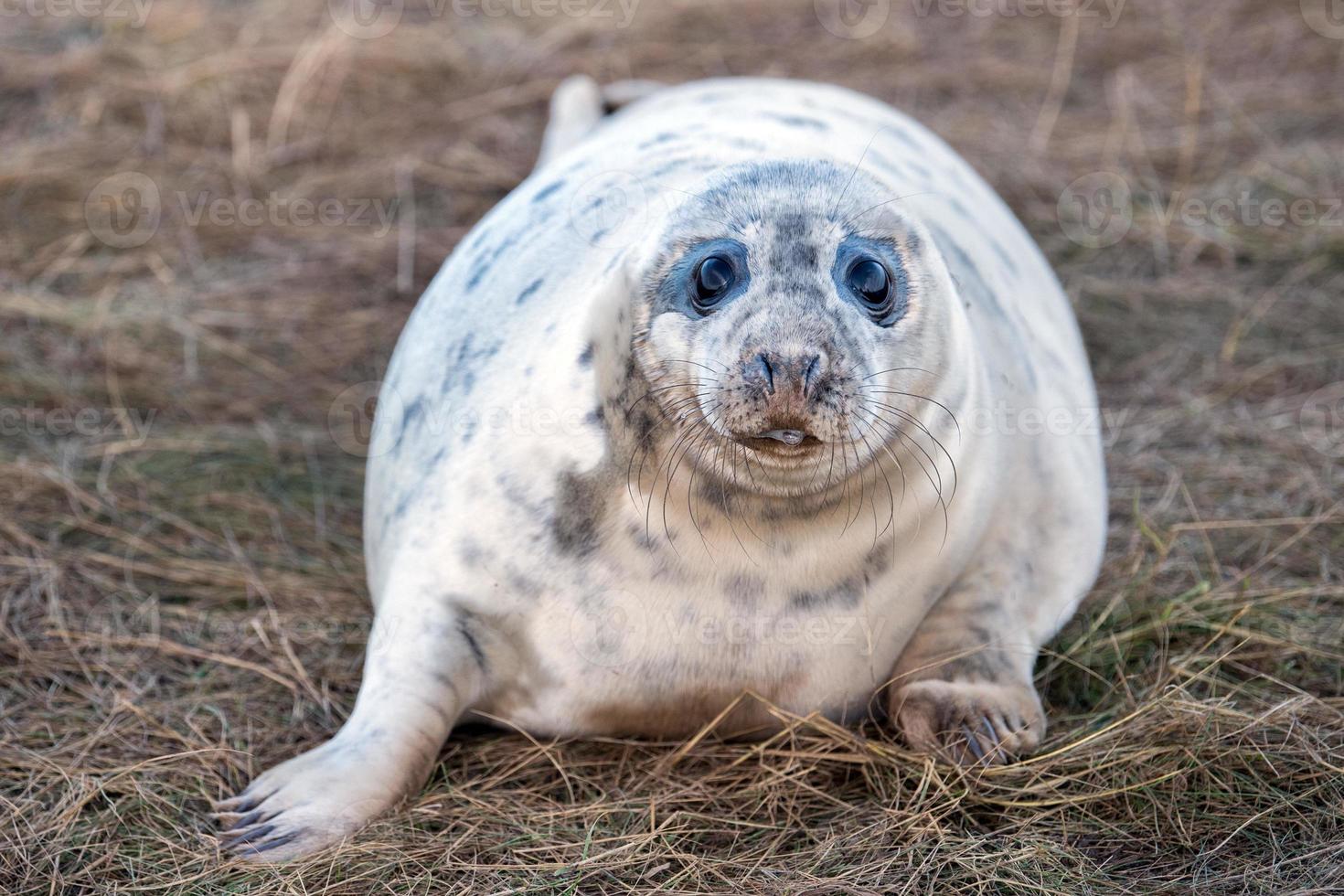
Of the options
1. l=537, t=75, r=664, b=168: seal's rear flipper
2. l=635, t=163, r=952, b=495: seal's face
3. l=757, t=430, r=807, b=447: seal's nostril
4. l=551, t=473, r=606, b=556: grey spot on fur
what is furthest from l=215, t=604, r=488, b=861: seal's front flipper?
l=537, t=75, r=664, b=168: seal's rear flipper

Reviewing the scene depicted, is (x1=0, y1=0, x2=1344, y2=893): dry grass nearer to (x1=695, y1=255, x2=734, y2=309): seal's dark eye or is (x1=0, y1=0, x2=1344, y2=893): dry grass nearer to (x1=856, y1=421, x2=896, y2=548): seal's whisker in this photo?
(x1=856, y1=421, x2=896, y2=548): seal's whisker

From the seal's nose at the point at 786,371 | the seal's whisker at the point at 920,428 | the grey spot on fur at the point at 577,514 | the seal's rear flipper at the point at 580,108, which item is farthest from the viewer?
the seal's rear flipper at the point at 580,108

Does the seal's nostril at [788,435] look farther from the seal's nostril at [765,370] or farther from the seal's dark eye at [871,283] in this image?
the seal's dark eye at [871,283]

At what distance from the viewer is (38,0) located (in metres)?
6.44

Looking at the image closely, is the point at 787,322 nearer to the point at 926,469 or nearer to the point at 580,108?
the point at 926,469

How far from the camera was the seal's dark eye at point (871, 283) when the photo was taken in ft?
7.72

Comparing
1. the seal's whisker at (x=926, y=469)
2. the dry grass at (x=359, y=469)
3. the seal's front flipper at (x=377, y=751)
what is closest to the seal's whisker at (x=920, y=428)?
the seal's whisker at (x=926, y=469)

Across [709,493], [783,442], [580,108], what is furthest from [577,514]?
[580,108]

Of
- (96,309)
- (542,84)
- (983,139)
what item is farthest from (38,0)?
(983,139)

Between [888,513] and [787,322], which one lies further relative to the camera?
[888,513]

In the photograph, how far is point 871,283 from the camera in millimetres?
2357

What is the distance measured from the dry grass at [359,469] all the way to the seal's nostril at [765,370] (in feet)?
2.40

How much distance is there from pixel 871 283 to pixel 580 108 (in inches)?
108

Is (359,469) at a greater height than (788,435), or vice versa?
(788,435)
